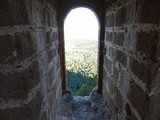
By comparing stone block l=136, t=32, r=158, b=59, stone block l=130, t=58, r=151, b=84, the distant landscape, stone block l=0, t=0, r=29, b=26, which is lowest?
the distant landscape

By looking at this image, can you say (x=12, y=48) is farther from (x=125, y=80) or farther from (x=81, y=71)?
(x=81, y=71)

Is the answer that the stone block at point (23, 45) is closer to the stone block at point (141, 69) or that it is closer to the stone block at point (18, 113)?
the stone block at point (18, 113)

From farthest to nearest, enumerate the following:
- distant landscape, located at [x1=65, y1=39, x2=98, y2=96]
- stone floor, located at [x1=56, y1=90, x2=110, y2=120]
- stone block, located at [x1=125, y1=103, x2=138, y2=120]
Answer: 1. distant landscape, located at [x1=65, y1=39, x2=98, y2=96]
2. stone floor, located at [x1=56, y1=90, x2=110, y2=120]
3. stone block, located at [x1=125, y1=103, x2=138, y2=120]

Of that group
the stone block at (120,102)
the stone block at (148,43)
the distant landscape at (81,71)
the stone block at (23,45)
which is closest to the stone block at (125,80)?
the stone block at (120,102)

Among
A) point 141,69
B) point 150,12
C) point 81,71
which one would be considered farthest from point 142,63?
point 81,71

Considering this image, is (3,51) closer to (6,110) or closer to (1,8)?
(1,8)

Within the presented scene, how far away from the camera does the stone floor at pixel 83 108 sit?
236 centimetres

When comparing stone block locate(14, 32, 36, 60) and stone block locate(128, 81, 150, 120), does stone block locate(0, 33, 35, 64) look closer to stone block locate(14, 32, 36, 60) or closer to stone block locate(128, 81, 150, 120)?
stone block locate(14, 32, 36, 60)

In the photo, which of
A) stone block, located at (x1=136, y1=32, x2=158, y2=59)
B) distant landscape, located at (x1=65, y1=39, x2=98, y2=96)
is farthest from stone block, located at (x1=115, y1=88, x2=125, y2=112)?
distant landscape, located at (x1=65, y1=39, x2=98, y2=96)

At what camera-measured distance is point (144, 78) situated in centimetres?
97

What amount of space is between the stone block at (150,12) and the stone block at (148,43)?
78 mm

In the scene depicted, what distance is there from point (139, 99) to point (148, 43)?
0.40m

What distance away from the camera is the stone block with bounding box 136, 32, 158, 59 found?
836 millimetres

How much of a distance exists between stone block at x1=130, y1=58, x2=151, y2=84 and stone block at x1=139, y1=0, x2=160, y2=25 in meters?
0.27
